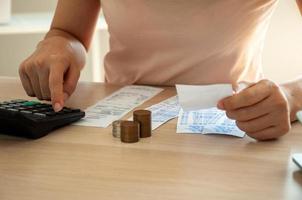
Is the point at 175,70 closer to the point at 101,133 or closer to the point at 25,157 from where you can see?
the point at 101,133

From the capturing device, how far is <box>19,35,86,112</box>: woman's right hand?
2.91 feet

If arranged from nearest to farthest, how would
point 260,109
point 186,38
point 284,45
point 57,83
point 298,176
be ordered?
point 298,176 < point 260,109 < point 57,83 < point 186,38 < point 284,45

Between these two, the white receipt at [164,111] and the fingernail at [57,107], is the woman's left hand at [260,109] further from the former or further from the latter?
the fingernail at [57,107]

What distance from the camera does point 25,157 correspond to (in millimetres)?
697

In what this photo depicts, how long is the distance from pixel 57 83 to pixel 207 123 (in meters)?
0.26

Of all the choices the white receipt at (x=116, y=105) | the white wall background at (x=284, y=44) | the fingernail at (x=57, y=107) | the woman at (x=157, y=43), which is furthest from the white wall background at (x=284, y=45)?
the fingernail at (x=57, y=107)

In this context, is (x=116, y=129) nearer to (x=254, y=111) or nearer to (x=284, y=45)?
(x=254, y=111)

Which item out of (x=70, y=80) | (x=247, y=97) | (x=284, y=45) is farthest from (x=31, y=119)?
(x=284, y=45)

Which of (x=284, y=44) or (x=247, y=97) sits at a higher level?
(x=247, y=97)

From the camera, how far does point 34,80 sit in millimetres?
943

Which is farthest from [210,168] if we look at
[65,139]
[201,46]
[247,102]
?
[201,46]

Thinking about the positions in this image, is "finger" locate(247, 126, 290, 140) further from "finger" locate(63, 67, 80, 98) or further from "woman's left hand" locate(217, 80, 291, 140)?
"finger" locate(63, 67, 80, 98)

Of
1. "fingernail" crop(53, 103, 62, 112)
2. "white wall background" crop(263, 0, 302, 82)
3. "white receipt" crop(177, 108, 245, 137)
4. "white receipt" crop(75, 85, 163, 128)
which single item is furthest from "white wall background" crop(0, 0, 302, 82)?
"fingernail" crop(53, 103, 62, 112)

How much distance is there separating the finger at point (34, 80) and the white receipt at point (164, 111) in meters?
0.20
